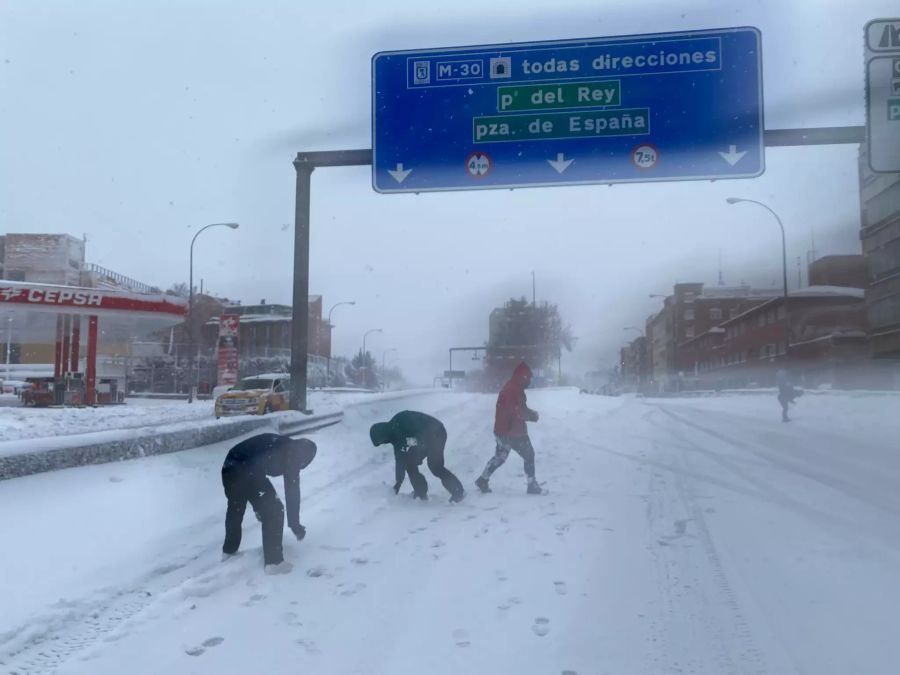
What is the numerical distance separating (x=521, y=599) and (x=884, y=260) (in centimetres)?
3556

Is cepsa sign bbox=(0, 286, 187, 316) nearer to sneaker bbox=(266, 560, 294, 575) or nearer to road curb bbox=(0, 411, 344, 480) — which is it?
road curb bbox=(0, 411, 344, 480)

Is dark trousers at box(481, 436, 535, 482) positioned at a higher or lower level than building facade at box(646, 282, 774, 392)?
lower

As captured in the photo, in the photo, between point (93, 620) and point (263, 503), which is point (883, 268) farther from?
point (93, 620)

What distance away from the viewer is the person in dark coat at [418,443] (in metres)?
9.13

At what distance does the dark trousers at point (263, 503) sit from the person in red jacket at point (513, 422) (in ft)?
12.8

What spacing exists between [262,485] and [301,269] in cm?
922

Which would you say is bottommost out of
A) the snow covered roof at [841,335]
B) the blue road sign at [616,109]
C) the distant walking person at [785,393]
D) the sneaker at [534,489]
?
the sneaker at [534,489]

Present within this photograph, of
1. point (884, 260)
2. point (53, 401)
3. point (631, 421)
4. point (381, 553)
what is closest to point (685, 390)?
point (884, 260)

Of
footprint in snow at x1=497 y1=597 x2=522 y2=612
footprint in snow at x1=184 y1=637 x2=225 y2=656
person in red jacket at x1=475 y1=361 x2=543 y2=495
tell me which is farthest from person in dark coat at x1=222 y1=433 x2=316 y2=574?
person in red jacket at x1=475 y1=361 x2=543 y2=495

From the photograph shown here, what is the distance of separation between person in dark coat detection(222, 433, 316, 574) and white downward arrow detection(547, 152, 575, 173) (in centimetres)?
639

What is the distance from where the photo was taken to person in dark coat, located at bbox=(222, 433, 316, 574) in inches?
249

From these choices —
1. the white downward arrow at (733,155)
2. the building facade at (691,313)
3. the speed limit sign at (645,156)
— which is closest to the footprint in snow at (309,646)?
the speed limit sign at (645,156)

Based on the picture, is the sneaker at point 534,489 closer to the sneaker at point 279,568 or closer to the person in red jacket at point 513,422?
the person in red jacket at point 513,422

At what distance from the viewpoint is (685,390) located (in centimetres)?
5181
